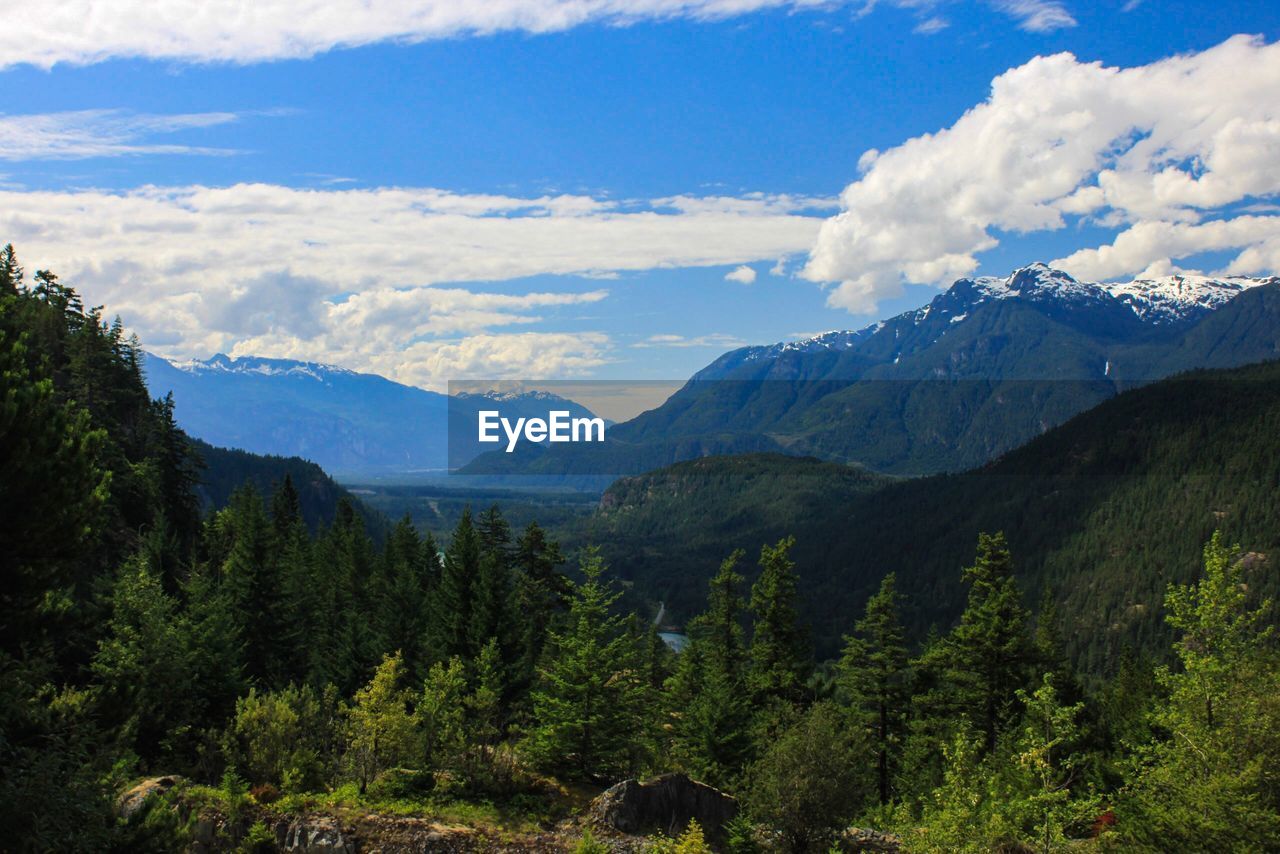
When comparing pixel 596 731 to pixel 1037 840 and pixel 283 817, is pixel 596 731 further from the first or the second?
pixel 1037 840

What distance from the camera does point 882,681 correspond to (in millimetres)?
46781

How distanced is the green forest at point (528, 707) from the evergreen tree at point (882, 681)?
0.54 feet

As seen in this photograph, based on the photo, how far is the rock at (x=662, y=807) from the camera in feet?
96.0

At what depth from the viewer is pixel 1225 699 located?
24359mm

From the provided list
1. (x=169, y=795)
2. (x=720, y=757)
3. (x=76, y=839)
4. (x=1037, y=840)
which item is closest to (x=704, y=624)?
(x=720, y=757)

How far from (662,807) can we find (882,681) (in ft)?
68.6

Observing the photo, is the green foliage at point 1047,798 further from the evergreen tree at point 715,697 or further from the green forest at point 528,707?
the evergreen tree at point 715,697

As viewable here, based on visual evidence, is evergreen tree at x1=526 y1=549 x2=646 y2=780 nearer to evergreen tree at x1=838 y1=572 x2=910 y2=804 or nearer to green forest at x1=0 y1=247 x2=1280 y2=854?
green forest at x1=0 y1=247 x2=1280 y2=854

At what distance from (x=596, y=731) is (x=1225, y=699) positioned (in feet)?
72.5

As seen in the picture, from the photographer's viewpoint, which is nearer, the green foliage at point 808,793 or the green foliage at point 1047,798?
the green foliage at point 1047,798

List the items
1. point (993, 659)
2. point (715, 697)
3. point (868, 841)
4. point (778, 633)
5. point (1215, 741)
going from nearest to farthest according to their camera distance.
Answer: point (1215, 741), point (868, 841), point (715, 697), point (993, 659), point (778, 633)

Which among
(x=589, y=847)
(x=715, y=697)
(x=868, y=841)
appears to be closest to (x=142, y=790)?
(x=589, y=847)

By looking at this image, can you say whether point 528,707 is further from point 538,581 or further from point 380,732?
point 538,581

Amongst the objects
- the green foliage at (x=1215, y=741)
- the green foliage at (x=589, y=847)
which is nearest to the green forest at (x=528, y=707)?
the green foliage at (x=1215, y=741)
